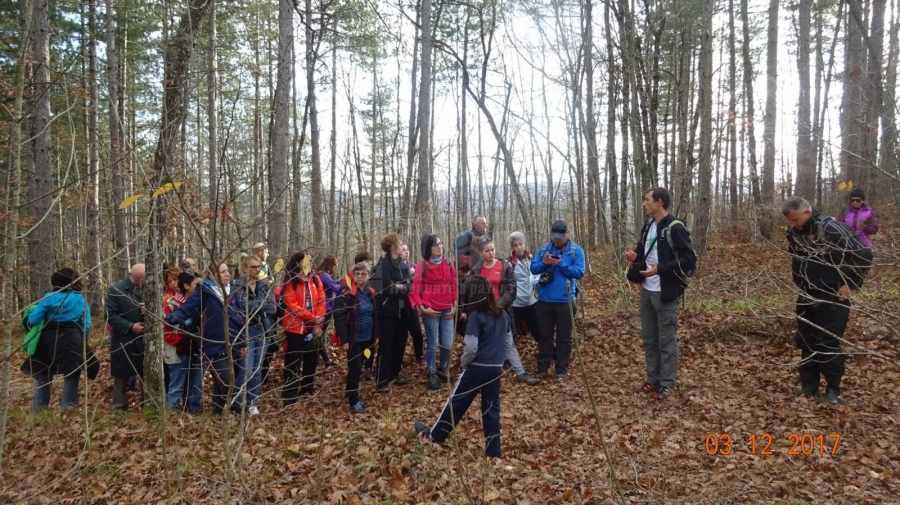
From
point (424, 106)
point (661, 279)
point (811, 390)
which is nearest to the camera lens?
point (811, 390)

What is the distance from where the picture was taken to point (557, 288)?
20.6 feet

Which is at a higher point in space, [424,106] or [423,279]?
[424,106]

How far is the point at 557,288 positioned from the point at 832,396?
2.96m

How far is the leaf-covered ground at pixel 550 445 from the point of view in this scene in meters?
3.39

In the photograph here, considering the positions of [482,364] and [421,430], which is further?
[421,430]

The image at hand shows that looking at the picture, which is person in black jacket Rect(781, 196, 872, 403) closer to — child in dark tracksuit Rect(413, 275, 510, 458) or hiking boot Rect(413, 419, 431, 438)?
child in dark tracksuit Rect(413, 275, 510, 458)

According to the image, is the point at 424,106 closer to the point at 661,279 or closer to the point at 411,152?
the point at 411,152

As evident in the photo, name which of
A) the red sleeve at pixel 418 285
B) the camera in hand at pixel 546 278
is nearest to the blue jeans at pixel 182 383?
the red sleeve at pixel 418 285

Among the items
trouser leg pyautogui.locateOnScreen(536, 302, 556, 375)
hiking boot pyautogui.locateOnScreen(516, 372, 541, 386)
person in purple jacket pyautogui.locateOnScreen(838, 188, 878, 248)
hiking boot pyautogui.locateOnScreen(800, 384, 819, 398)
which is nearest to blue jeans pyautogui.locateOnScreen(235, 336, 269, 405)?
hiking boot pyautogui.locateOnScreen(516, 372, 541, 386)

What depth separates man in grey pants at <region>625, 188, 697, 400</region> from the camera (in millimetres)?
4934

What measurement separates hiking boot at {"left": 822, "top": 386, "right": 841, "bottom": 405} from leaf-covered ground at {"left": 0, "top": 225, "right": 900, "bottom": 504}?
0.08 meters

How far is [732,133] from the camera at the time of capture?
16734 mm

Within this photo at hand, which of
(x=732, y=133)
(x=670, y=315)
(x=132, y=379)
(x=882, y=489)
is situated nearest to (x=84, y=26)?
(x=132, y=379)

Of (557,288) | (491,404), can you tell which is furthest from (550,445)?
(557,288)
